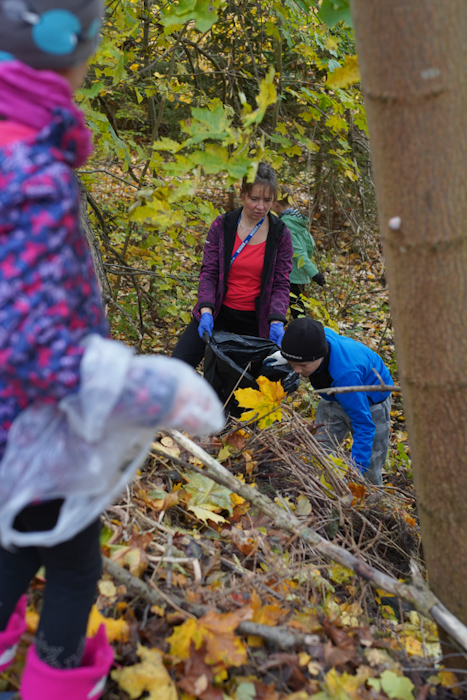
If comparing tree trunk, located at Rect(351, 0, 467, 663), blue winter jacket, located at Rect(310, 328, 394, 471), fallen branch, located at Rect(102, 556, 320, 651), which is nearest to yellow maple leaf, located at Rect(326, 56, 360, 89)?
tree trunk, located at Rect(351, 0, 467, 663)

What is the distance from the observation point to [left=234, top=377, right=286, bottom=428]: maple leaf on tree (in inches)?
104

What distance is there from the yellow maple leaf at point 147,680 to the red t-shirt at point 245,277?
8.58ft

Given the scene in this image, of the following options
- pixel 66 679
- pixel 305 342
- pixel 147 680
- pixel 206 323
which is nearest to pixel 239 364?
pixel 206 323

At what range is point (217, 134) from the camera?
5.95ft

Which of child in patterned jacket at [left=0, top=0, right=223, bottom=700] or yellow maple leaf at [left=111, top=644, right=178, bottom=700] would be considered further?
yellow maple leaf at [left=111, top=644, right=178, bottom=700]

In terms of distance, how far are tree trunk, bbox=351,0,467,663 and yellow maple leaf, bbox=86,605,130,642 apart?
0.96 meters

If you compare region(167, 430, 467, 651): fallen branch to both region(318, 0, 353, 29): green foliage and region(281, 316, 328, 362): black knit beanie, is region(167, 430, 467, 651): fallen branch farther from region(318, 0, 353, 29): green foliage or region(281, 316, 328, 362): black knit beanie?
region(318, 0, 353, 29): green foliage

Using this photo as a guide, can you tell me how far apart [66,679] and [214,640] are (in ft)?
1.46

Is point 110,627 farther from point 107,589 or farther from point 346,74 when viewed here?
point 346,74

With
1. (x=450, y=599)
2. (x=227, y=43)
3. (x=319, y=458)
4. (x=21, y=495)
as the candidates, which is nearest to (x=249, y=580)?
(x=450, y=599)

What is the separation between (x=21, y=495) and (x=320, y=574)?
4.77ft

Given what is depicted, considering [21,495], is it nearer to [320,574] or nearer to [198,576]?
[198,576]

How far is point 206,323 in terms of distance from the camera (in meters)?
3.60

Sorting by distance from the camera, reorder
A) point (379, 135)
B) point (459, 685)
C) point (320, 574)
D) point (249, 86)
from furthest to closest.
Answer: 1. point (249, 86)
2. point (320, 574)
3. point (459, 685)
4. point (379, 135)
